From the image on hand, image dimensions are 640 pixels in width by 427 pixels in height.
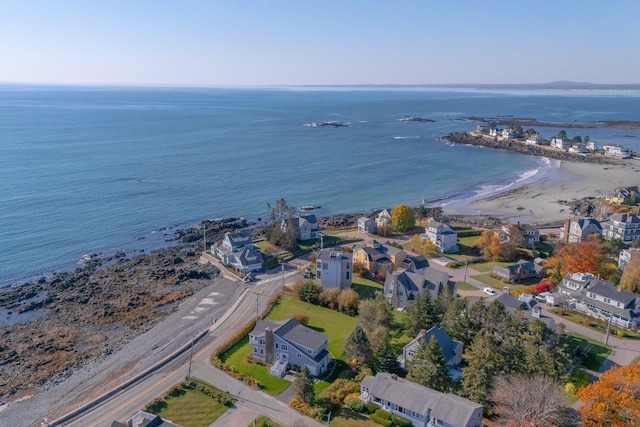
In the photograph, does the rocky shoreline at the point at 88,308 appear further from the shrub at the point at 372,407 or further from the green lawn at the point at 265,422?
the shrub at the point at 372,407

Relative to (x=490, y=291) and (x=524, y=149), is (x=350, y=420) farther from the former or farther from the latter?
(x=524, y=149)

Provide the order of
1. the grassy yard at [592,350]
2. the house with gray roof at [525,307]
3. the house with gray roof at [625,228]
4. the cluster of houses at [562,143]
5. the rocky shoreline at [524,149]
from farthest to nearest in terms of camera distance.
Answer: the cluster of houses at [562,143] → the rocky shoreline at [524,149] → the house with gray roof at [625,228] → the house with gray roof at [525,307] → the grassy yard at [592,350]

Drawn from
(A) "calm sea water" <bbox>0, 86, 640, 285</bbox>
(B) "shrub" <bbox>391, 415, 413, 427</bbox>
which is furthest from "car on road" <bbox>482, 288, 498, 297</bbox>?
(A) "calm sea water" <bbox>0, 86, 640, 285</bbox>

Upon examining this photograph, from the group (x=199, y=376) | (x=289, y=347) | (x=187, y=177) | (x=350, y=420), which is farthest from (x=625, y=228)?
(x=187, y=177)

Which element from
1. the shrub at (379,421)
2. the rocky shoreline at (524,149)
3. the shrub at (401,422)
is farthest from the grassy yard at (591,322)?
the rocky shoreline at (524,149)

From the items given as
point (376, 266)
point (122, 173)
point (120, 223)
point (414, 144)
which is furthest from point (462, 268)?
point (414, 144)

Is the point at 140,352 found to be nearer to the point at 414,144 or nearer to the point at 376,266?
the point at 376,266
